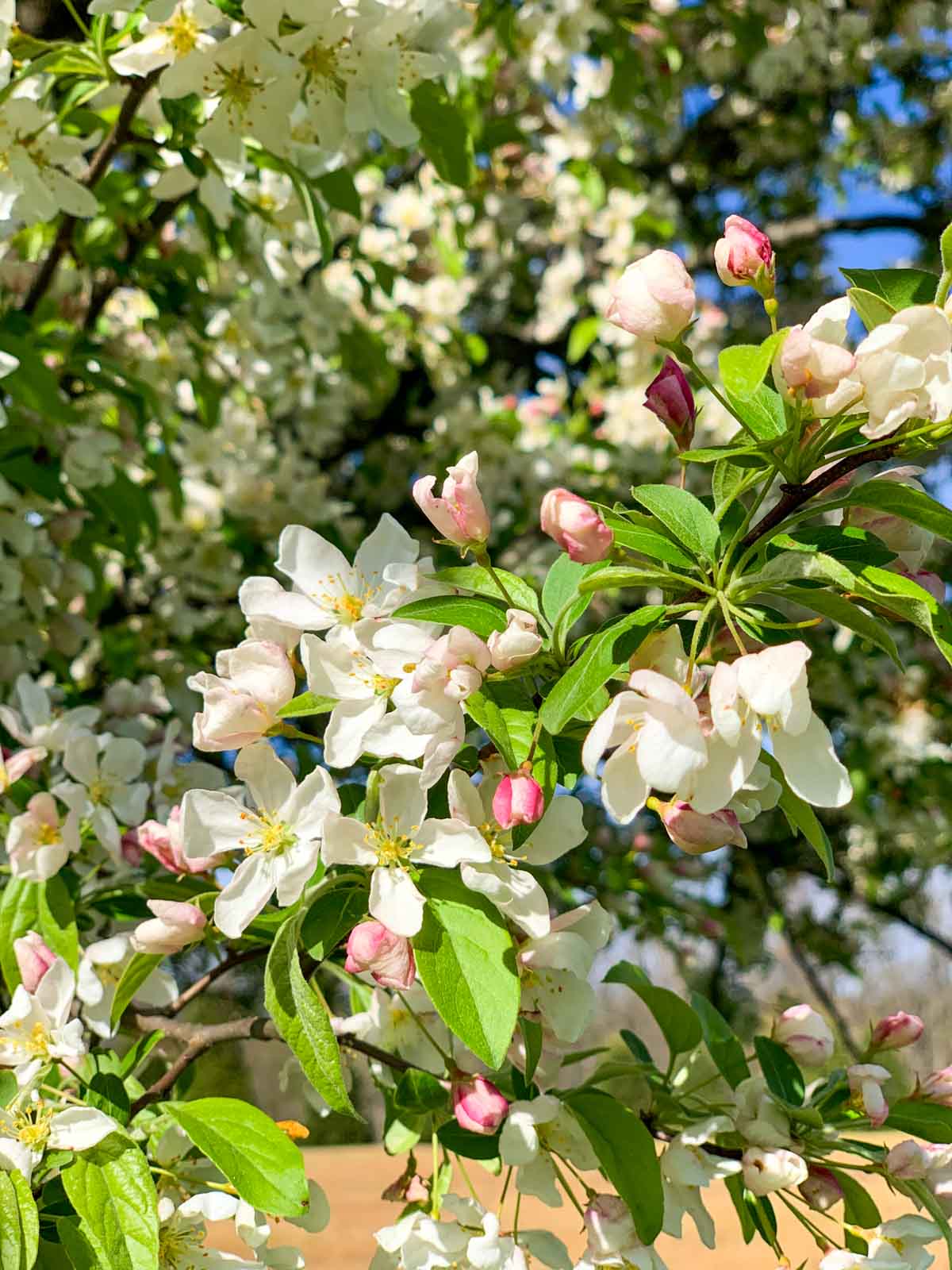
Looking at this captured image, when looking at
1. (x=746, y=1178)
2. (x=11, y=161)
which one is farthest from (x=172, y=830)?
(x=11, y=161)

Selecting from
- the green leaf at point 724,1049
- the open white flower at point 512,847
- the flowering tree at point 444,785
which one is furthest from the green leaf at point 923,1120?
the open white flower at point 512,847

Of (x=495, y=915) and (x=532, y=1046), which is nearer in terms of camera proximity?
(x=495, y=915)

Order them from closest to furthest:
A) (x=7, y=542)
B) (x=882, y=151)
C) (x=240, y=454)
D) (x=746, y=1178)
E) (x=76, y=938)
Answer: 1. (x=746, y=1178)
2. (x=76, y=938)
3. (x=7, y=542)
4. (x=240, y=454)
5. (x=882, y=151)

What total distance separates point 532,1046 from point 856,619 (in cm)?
41

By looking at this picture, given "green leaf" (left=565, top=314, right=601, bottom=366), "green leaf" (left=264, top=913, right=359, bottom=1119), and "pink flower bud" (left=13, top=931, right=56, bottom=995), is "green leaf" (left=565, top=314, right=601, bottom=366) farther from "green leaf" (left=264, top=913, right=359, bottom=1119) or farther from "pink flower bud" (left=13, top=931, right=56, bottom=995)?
"green leaf" (left=264, top=913, right=359, bottom=1119)

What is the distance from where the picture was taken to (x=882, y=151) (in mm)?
4551

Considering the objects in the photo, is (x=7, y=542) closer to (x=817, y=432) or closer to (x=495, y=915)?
(x=495, y=915)

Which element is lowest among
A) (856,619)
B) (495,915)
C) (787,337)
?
(495,915)

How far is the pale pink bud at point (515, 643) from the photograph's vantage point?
2.51 ft

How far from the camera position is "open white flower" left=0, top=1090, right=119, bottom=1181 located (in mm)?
831

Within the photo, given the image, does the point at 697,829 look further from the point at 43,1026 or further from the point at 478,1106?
the point at 43,1026

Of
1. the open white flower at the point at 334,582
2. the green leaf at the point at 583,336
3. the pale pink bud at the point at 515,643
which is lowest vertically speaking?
the green leaf at the point at 583,336

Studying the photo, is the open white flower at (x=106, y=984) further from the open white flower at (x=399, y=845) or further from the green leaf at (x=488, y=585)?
the green leaf at (x=488, y=585)

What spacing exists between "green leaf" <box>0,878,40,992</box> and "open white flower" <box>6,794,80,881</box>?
0.06ft
